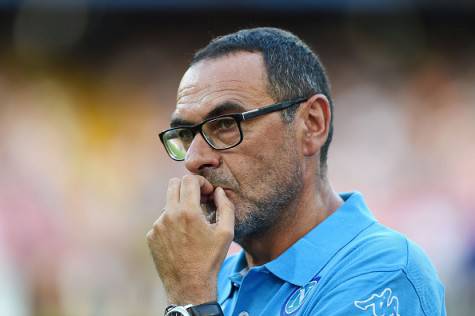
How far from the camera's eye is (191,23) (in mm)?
10312

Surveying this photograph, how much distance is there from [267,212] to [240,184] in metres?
0.14

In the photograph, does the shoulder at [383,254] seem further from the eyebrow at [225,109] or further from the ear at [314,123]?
the eyebrow at [225,109]

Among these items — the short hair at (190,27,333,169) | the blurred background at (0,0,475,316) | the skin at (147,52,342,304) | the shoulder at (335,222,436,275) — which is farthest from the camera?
the blurred background at (0,0,475,316)

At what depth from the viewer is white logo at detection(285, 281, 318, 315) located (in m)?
2.50

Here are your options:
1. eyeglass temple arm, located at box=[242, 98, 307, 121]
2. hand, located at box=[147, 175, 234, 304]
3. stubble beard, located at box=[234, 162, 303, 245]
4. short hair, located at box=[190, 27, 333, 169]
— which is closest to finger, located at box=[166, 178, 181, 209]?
hand, located at box=[147, 175, 234, 304]

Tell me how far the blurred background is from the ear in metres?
5.98

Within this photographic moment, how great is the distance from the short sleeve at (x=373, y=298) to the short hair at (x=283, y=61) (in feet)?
2.36

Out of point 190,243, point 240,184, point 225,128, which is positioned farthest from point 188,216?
point 225,128

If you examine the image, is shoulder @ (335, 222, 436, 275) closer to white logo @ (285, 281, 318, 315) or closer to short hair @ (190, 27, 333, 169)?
white logo @ (285, 281, 318, 315)

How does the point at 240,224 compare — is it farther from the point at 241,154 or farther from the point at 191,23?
the point at 191,23

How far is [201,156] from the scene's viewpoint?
2.78 metres

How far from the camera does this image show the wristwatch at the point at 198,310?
2373 millimetres

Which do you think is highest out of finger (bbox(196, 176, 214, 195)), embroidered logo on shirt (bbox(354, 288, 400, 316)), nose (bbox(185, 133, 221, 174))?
nose (bbox(185, 133, 221, 174))

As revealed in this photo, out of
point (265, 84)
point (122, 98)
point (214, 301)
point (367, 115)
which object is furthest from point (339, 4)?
point (214, 301)
